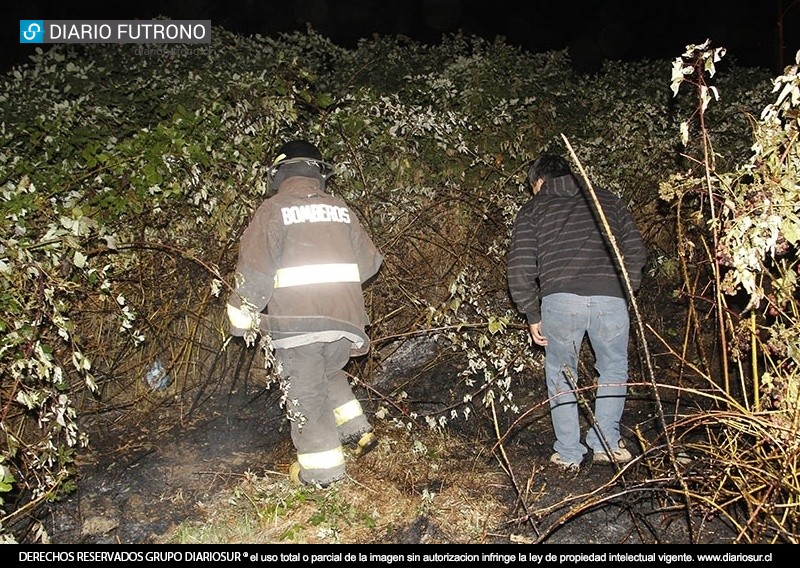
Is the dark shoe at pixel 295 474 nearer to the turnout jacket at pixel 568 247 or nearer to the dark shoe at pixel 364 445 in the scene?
the dark shoe at pixel 364 445

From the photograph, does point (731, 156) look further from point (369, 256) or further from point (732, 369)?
point (369, 256)

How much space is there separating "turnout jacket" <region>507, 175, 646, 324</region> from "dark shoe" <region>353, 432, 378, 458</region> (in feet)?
3.96

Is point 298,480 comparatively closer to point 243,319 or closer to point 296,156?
point 243,319

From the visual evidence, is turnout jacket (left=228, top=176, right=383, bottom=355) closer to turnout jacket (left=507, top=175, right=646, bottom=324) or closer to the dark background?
turnout jacket (left=507, top=175, right=646, bottom=324)

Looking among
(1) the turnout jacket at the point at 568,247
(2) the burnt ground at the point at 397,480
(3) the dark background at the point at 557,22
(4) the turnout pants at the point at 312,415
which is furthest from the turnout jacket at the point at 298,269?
(3) the dark background at the point at 557,22

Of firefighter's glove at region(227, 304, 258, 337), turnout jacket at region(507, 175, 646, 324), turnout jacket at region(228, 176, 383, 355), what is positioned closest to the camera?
firefighter's glove at region(227, 304, 258, 337)

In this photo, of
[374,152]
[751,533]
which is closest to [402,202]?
[374,152]

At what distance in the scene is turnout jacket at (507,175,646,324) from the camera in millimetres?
3379

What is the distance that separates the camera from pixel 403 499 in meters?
3.19

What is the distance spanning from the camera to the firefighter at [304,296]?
3.19 metres

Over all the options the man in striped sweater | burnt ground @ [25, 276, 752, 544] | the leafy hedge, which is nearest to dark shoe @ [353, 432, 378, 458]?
burnt ground @ [25, 276, 752, 544]

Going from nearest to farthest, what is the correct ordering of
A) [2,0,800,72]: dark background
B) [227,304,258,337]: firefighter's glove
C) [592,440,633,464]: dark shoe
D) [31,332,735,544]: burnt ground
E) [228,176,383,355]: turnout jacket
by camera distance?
[31,332,735,544]: burnt ground < [227,304,258,337]: firefighter's glove < [228,176,383,355]: turnout jacket < [592,440,633,464]: dark shoe < [2,0,800,72]: dark background

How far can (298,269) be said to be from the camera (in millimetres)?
3225

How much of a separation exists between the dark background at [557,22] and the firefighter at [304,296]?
9479mm
